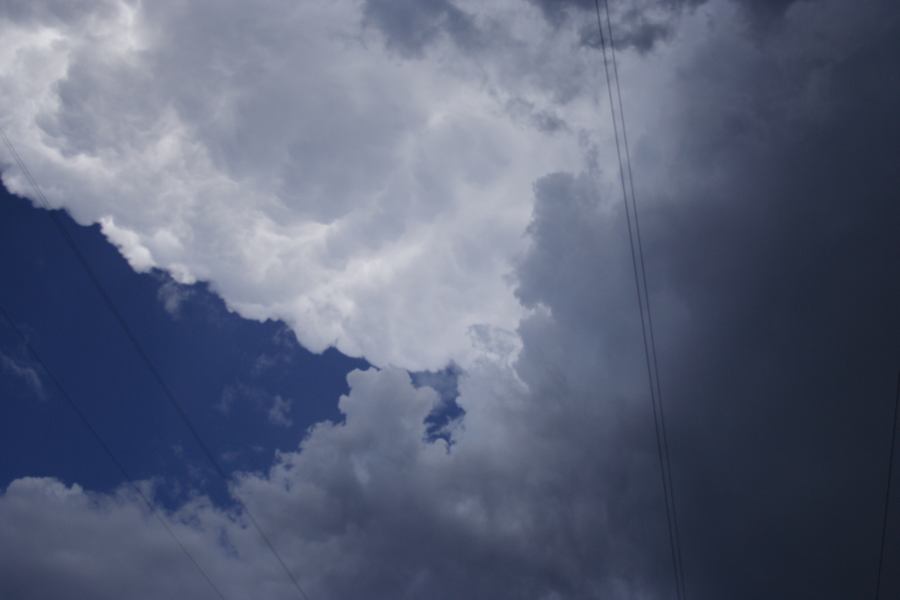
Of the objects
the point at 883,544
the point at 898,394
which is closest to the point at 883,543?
the point at 883,544

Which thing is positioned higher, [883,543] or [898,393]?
[898,393]

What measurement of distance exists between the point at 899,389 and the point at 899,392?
0.56 ft

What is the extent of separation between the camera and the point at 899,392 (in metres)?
20.4

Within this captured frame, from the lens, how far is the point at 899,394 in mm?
20734

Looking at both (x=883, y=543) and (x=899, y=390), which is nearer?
(x=899, y=390)

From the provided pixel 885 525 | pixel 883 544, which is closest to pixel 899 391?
pixel 885 525

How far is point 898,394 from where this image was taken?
68.4 ft

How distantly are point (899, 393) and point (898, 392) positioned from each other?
0.06 meters

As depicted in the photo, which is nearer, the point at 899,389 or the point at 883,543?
the point at 899,389

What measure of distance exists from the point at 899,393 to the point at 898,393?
18cm

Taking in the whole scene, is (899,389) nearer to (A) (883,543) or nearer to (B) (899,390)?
(B) (899,390)

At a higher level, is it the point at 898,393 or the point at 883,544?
the point at 898,393

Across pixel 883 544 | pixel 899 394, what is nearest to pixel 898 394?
pixel 899 394

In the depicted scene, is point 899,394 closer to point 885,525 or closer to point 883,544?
point 885,525
